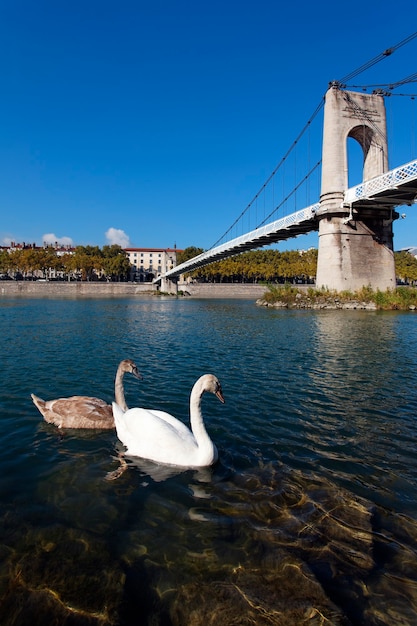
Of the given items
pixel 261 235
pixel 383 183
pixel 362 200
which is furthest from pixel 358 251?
pixel 261 235

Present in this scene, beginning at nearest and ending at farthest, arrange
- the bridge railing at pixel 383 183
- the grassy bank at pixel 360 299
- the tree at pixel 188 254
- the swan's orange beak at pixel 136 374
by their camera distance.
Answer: the swan's orange beak at pixel 136 374, the bridge railing at pixel 383 183, the grassy bank at pixel 360 299, the tree at pixel 188 254

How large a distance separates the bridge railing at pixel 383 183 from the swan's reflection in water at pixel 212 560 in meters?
24.4

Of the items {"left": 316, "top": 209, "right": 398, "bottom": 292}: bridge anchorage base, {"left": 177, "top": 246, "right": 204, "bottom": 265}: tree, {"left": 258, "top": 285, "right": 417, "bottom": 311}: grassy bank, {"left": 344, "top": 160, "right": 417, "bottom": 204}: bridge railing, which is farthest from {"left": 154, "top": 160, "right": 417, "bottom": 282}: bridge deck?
{"left": 177, "top": 246, "right": 204, "bottom": 265}: tree

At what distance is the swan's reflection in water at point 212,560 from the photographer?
246 centimetres

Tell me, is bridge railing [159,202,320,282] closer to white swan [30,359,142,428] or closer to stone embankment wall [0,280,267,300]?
stone embankment wall [0,280,267,300]

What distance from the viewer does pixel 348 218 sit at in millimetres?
31078

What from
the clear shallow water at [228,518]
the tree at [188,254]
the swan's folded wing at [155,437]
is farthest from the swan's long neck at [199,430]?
the tree at [188,254]

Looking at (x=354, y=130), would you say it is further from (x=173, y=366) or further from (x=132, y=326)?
(x=173, y=366)

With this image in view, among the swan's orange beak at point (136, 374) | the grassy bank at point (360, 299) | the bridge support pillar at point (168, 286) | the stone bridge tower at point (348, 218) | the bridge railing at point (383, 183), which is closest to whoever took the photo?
the swan's orange beak at point (136, 374)

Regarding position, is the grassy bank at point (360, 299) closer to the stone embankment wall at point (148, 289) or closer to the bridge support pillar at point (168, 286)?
the bridge support pillar at point (168, 286)

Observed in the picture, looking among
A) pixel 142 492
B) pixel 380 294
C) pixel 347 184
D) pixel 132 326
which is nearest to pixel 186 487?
pixel 142 492

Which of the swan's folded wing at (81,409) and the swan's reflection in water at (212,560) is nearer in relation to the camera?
the swan's reflection in water at (212,560)

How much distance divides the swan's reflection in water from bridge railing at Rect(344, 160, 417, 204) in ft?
80.2

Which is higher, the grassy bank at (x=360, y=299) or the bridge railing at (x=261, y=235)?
the bridge railing at (x=261, y=235)
